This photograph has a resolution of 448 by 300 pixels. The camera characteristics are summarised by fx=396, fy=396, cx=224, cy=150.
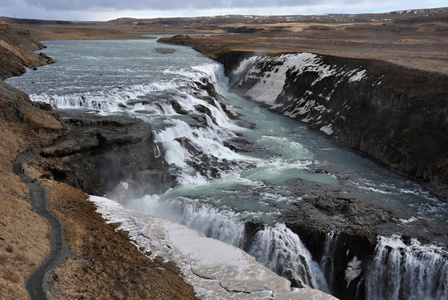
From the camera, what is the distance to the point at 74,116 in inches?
961

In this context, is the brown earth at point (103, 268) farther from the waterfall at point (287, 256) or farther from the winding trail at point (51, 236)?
the waterfall at point (287, 256)

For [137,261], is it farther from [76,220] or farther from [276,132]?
[276,132]

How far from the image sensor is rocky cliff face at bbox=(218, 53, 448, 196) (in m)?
24.0

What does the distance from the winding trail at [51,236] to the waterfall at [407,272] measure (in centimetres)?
1154

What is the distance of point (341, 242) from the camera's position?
16.3m

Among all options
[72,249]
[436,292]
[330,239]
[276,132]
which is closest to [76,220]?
[72,249]

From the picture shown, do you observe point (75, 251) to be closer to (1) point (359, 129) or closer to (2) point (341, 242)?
(2) point (341, 242)

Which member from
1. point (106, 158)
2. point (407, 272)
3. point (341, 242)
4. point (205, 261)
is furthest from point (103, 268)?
point (407, 272)

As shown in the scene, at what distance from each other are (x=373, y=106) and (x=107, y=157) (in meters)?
19.9

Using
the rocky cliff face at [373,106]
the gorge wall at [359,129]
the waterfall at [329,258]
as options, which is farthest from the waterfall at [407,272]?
the rocky cliff face at [373,106]

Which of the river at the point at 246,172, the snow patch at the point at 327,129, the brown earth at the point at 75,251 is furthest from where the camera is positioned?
the snow patch at the point at 327,129

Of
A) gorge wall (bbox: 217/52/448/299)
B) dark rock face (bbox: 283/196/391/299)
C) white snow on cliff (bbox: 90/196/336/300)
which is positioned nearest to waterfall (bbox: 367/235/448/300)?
gorge wall (bbox: 217/52/448/299)

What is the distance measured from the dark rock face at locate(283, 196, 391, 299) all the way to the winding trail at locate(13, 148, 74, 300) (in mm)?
9324

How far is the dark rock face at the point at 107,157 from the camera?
19391 millimetres
